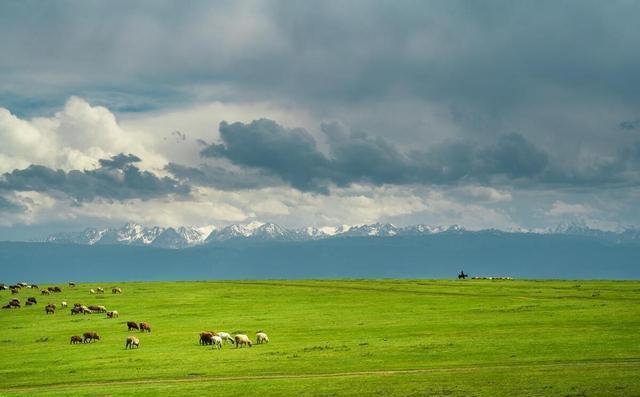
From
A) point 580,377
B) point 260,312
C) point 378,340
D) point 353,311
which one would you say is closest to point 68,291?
point 260,312

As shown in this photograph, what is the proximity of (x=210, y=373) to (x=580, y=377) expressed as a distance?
2657 cm

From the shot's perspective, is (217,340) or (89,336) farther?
(89,336)

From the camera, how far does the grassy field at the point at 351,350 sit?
1640 inches

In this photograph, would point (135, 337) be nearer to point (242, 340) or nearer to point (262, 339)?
point (242, 340)

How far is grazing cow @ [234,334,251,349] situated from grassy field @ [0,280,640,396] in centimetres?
279

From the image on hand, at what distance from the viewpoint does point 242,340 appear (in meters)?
65.3

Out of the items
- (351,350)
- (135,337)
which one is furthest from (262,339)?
(351,350)

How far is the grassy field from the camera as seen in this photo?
41.7 m

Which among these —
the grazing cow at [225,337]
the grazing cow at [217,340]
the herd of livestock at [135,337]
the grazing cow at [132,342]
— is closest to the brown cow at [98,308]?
the herd of livestock at [135,337]

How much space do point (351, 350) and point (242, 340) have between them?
521 inches

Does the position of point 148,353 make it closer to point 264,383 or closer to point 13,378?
point 13,378

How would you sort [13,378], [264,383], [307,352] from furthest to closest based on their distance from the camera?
[307,352] → [13,378] → [264,383]

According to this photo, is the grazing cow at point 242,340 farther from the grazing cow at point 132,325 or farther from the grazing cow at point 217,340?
the grazing cow at point 132,325

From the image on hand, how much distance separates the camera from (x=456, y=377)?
42562 millimetres
